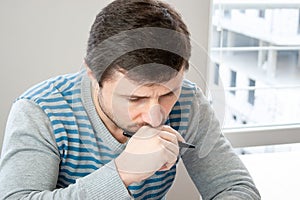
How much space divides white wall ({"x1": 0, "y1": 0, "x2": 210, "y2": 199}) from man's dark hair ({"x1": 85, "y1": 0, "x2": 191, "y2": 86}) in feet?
2.31

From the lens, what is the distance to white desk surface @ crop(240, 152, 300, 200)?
140cm

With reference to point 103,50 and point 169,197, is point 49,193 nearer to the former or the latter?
point 103,50

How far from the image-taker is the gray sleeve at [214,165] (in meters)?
1.15

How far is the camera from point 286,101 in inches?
90.3

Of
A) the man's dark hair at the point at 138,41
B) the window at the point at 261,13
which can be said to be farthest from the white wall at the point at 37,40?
the window at the point at 261,13

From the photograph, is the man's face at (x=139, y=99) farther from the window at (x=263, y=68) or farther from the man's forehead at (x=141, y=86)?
the window at (x=263, y=68)

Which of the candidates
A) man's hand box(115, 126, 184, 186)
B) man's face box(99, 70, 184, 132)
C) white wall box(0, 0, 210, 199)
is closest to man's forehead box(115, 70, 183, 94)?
man's face box(99, 70, 184, 132)

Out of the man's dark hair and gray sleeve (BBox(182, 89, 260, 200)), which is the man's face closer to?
the man's dark hair

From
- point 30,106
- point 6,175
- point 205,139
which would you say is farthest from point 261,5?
point 6,175

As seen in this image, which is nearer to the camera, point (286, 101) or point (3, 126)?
point (3, 126)

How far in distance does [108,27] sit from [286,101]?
5.23 ft

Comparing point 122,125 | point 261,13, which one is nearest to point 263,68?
point 261,13

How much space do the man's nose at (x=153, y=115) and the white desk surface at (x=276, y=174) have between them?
0.59m

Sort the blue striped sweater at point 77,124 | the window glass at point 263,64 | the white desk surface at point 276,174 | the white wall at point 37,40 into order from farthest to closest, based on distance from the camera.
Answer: the window glass at point 263,64 < the white wall at point 37,40 < the white desk surface at point 276,174 < the blue striped sweater at point 77,124
